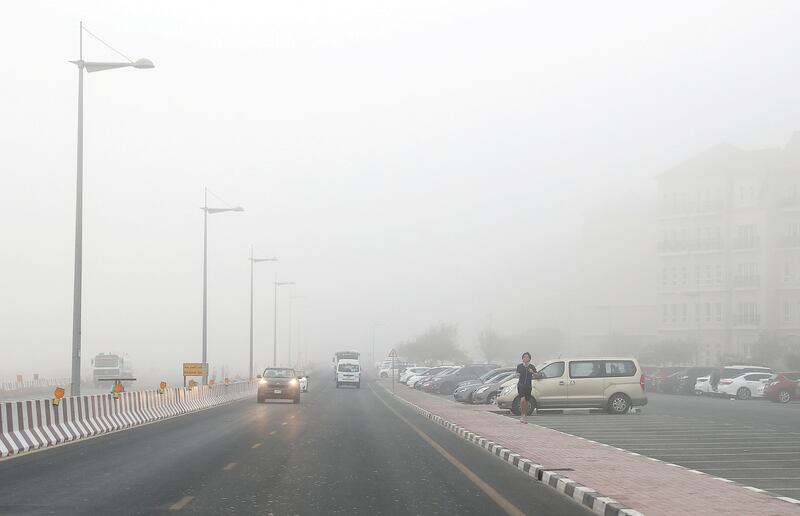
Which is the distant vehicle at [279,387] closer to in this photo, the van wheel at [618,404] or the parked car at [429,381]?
the van wheel at [618,404]

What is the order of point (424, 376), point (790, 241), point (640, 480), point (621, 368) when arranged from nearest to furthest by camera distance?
point (640, 480) → point (621, 368) → point (424, 376) → point (790, 241)

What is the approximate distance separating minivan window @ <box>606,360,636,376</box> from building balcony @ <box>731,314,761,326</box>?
57.2 meters

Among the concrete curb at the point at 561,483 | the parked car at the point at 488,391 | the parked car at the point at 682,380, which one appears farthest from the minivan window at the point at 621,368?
the parked car at the point at 682,380

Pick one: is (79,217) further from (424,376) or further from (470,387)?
(424,376)

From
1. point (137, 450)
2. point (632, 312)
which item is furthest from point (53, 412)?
point (632, 312)

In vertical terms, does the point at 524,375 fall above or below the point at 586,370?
above

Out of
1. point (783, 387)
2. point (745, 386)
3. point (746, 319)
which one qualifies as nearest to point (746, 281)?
point (746, 319)

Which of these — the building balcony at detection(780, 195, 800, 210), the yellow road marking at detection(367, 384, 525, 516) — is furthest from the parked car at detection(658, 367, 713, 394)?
the yellow road marking at detection(367, 384, 525, 516)

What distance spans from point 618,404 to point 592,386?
1050 mm

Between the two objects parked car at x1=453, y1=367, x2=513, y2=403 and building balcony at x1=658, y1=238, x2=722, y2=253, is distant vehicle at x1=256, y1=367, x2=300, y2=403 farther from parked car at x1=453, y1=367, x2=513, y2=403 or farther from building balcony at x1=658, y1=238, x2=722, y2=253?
building balcony at x1=658, y1=238, x2=722, y2=253

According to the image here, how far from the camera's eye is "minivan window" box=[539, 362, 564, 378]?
33094mm

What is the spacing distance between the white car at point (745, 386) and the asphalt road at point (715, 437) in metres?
13.0

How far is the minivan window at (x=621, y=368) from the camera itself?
32938mm

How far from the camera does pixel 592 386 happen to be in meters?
32.8
